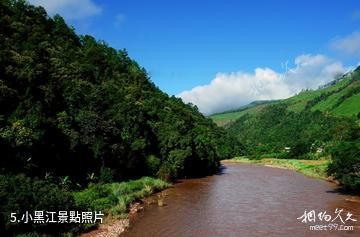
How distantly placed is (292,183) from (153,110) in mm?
36254

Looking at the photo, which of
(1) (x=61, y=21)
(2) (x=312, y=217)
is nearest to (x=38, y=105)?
(2) (x=312, y=217)

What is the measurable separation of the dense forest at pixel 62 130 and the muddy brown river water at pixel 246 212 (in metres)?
9.49

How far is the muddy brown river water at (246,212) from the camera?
41156 millimetres

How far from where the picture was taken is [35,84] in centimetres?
5991

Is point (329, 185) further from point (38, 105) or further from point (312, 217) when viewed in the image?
point (38, 105)

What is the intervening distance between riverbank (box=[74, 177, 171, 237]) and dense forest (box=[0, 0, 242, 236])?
9.68 ft

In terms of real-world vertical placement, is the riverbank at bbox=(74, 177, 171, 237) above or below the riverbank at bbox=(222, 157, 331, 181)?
below

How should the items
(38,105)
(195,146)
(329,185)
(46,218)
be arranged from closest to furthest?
(46,218), (38,105), (329,185), (195,146)

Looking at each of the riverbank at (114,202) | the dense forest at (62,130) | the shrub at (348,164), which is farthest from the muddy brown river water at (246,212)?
the dense forest at (62,130)

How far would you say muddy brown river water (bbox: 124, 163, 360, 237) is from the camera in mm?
41156

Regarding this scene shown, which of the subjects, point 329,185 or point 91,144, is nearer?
point 91,144

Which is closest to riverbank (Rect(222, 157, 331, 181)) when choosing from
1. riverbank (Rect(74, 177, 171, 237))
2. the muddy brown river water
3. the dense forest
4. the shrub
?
the muddy brown river water

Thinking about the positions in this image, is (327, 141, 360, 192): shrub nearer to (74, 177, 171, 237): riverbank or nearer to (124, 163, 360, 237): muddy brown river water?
(124, 163, 360, 237): muddy brown river water

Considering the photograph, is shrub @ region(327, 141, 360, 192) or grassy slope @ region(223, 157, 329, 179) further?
grassy slope @ region(223, 157, 329, 179)
